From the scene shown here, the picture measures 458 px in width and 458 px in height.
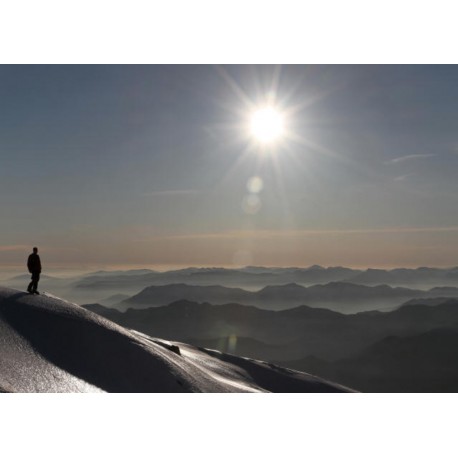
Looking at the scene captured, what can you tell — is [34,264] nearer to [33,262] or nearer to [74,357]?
[33,262]

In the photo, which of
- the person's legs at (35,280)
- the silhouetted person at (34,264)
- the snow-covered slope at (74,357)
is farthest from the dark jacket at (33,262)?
the snow-covered slope at (74,357)

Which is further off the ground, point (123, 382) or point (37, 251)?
point (37, 251)

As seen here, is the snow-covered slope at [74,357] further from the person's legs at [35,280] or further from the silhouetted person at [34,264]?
the silhouetted person at [34,264]

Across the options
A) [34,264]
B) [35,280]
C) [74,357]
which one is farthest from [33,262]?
[74,357]

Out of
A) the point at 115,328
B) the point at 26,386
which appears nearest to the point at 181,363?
the point at 115,328

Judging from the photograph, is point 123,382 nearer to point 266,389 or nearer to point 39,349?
point 39,349

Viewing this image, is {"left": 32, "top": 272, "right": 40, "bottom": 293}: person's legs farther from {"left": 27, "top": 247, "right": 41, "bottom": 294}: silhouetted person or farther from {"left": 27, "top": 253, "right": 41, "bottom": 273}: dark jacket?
{"left": 27, "top": 253, "right": 41, "bottom": 273}: dark jacket
